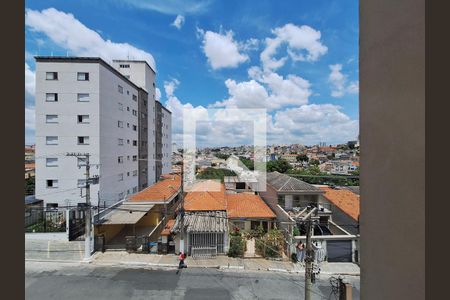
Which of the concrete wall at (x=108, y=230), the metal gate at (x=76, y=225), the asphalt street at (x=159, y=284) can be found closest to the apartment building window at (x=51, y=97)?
the metal gate at (x=76, y=225)

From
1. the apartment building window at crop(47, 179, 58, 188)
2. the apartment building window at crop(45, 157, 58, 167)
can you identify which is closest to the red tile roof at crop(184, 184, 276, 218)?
the apartment building window at crop(47, 179, 58, 188)

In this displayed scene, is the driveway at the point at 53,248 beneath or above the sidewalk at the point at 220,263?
above

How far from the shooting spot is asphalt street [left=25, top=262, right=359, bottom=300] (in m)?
6.29

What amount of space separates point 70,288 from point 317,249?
8531mm

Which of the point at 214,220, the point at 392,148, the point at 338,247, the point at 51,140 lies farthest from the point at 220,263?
the point at 51,140

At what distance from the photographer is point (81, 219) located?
10070 mm

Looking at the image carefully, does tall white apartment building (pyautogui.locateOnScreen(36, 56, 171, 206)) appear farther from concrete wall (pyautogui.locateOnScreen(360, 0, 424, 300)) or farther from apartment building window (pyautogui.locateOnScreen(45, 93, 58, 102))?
concrete wall (pyautogui.locateOnScreen(360, 0, 424, 300))

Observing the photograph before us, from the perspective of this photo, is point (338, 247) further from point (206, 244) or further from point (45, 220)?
point (45, 220)

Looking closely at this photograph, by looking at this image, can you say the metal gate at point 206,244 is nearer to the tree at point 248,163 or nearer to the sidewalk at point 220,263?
the sidewalk at point 220,263

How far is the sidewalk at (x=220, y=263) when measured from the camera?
7.75 m

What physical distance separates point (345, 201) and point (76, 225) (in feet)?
44.1

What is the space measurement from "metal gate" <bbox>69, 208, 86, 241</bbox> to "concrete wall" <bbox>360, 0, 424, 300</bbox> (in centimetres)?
1163

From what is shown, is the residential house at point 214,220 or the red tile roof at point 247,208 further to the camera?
the red tile roof at point 247,208

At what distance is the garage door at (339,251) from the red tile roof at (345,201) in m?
1.58
